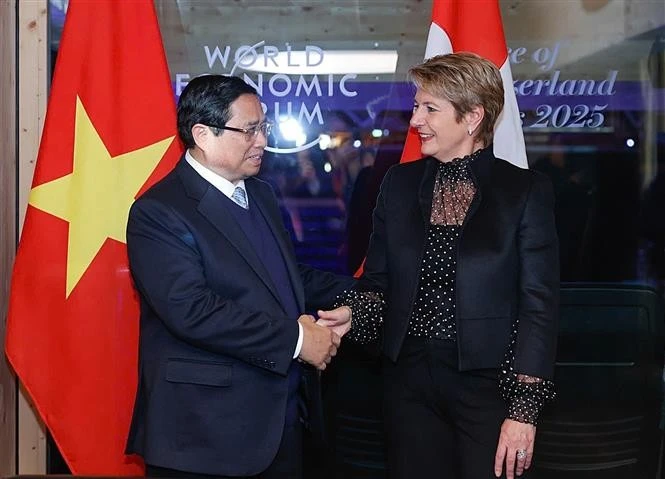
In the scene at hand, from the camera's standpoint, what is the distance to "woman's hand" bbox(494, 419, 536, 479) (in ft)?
7.25

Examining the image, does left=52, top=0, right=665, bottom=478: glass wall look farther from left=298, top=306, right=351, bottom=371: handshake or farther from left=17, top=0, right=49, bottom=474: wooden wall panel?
left=298, top=306, right=351, bottom=371: handshake

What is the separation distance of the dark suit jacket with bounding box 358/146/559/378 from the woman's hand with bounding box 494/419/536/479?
139 mm

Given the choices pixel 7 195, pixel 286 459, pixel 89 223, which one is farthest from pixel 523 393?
pixel 7 195

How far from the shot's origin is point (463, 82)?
7.59ft

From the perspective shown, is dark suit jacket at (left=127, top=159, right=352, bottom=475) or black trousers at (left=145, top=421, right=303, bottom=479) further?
black trousers at (left=145, top=421, right=303, bottom=479)

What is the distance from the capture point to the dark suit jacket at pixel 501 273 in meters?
2.23

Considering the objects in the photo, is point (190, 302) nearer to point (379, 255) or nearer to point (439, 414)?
point (379, 255)

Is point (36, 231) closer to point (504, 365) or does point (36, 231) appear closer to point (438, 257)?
point (438, 257)

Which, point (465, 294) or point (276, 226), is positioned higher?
point (276, 226)

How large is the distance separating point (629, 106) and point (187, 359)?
1.83 meters

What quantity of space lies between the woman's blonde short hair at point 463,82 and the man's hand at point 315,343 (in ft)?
2.12

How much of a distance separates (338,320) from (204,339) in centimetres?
45

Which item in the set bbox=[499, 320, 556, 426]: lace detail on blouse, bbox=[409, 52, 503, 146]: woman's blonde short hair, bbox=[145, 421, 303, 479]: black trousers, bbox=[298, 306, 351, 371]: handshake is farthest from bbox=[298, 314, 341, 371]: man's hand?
bbox=[409, 52, 503, 146]: woman's blonde short hair

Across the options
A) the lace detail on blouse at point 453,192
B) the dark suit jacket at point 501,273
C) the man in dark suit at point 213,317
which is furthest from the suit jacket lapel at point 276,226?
the lace detail on blouse at point 453,192
